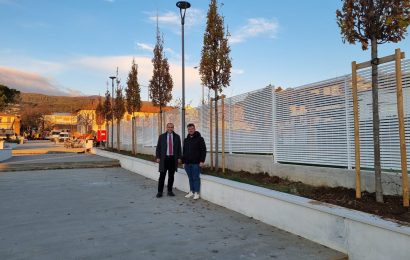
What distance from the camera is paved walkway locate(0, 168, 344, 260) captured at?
15.3ft

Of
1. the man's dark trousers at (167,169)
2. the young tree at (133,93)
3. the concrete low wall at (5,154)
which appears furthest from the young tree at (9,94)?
the man's dark trousers at (167,169)

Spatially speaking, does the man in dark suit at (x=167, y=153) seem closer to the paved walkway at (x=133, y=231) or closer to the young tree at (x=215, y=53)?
the paved walkway at (x=133, y=231)

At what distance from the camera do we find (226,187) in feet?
24.7

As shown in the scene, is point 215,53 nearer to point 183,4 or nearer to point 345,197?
point 183,4

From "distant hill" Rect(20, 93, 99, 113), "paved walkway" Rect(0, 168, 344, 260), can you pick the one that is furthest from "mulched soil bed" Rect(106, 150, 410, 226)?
"distant hill" Rect(20, 93, 99, 113)

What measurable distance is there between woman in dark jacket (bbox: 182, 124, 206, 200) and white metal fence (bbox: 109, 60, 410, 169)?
1.86m

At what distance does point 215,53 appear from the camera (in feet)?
35.0

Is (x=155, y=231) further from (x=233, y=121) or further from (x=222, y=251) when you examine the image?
(x=233, y=121)

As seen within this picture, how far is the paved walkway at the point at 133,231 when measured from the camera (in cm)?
467

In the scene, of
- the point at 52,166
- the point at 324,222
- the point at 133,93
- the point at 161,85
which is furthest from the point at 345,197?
the point at 133,93

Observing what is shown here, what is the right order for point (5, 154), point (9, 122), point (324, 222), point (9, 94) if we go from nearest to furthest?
point (324, 222), point (5, 154), point (9, 94), point (9, 122)

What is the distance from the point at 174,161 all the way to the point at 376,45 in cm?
538

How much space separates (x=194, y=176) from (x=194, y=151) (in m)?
0.61

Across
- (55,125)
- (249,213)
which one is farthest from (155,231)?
(55,125)
